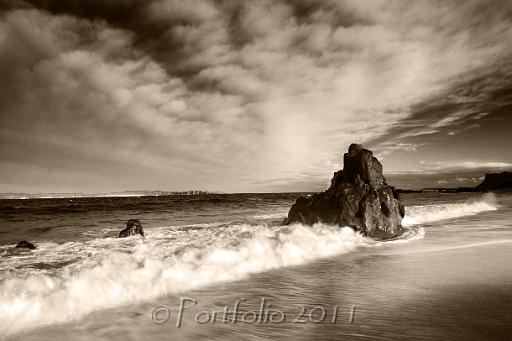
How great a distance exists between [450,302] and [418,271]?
2.14 meters

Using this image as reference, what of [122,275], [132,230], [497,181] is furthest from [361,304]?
[497,181]

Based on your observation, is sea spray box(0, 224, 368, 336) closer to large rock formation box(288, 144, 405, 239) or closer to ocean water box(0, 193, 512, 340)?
ocean water box(0, 193, 512, 340)

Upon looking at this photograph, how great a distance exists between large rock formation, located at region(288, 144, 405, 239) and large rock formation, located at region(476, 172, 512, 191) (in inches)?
4480

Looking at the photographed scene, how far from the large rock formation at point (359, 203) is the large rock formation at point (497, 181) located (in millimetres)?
113791

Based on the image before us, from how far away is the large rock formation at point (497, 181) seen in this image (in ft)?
351

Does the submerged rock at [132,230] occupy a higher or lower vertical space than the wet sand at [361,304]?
higher

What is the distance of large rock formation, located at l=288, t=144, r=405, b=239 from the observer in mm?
13898

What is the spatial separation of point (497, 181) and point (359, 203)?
131 m

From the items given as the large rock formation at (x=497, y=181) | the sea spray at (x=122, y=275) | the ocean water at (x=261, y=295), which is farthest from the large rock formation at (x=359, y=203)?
the large rock formation at (x=497, y=181)

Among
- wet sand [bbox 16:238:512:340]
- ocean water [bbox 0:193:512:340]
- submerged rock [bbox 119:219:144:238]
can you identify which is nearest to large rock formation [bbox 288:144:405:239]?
ocean water [bbox 0:193:512:340]

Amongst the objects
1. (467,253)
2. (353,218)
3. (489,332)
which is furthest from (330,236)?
(489,332)

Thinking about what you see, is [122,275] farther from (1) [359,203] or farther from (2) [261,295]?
(1) [359,203]

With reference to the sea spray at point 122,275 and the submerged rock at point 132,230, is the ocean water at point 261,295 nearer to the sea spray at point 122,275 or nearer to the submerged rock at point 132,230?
the sea spray at point 122,275

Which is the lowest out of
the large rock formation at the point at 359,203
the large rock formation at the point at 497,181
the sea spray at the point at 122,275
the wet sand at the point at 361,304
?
the wet sand at the point at 361,304
